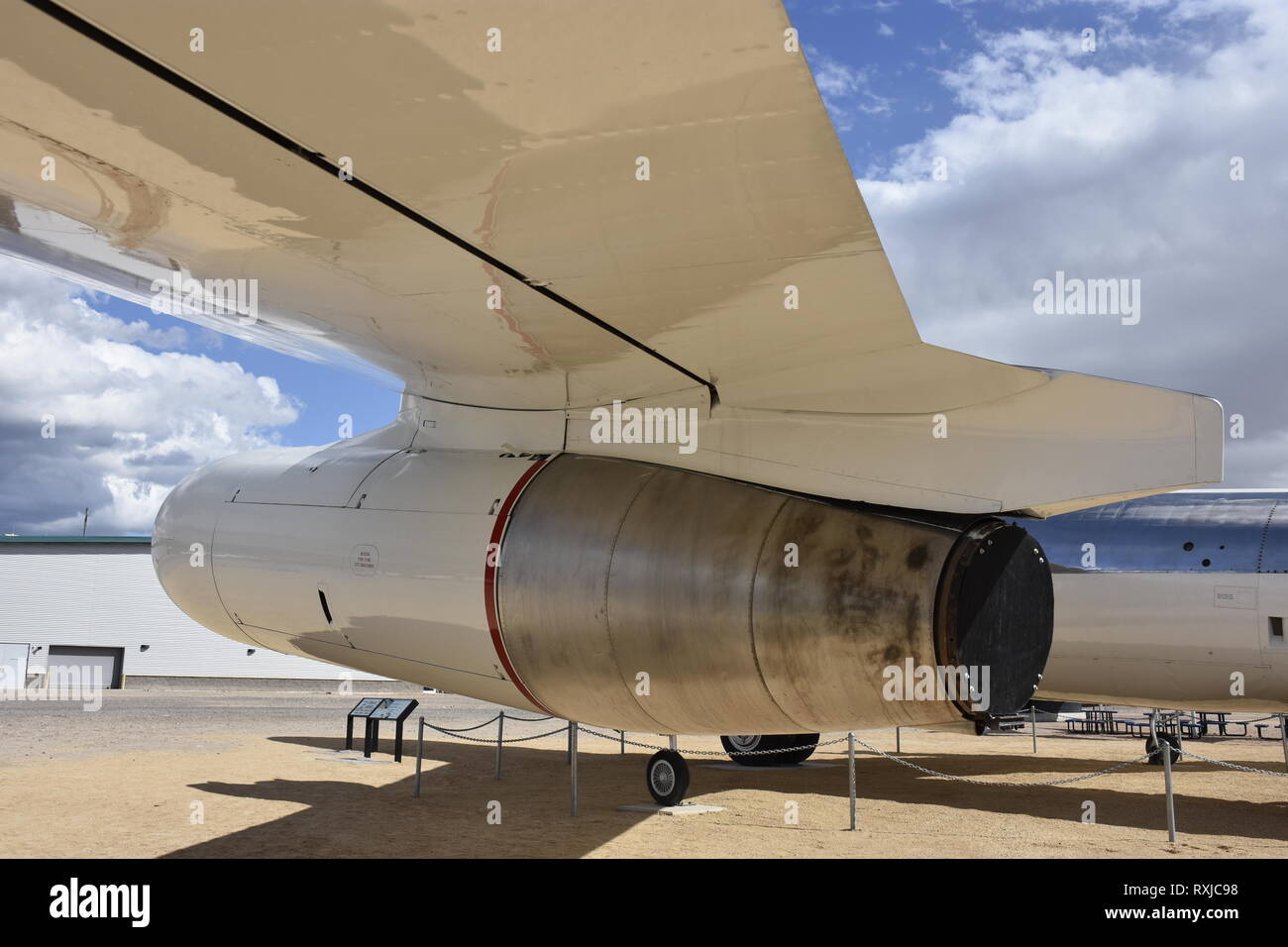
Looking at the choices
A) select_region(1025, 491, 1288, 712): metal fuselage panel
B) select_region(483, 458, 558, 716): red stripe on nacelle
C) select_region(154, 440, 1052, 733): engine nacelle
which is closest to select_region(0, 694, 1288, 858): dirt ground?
select_region(1025, 491, 1288, 712): metal fuselage panel

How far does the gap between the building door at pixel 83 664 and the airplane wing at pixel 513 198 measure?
108 feet

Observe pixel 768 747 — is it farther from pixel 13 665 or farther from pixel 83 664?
pixel 13 665

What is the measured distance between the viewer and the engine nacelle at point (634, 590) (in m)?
3.68

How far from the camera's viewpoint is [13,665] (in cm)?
3141

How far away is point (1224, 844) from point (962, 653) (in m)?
6.52

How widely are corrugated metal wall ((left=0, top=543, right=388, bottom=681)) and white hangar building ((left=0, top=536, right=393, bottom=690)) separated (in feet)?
0.11

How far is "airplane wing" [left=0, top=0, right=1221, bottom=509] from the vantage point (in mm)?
1938

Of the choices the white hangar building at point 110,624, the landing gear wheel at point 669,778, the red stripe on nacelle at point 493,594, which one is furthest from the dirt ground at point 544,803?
the white hangar building at point 110,624

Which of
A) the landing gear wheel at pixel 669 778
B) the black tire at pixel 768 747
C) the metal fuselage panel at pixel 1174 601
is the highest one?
the metal fuselage panel at pixel 1174 601

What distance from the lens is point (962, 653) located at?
3541mm

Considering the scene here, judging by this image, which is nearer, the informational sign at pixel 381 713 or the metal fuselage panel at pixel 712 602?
the metal fuselage panel at pixel 712 602

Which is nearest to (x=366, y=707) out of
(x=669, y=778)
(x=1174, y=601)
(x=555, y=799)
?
(x=555, y=799)

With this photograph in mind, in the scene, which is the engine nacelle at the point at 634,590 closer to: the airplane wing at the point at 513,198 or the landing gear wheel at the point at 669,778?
the airplane wing at the point at 513,198
